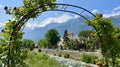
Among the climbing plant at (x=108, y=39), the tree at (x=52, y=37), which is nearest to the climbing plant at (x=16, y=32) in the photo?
the climbing plant at (x=108, y=39)

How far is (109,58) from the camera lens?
10.9 m

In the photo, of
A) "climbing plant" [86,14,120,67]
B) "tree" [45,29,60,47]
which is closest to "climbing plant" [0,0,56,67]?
"climbing plant" [86,14,120,67]

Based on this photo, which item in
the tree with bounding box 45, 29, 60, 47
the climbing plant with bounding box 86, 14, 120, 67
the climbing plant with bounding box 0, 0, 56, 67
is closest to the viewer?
the climbing plant with bounding box 0, 0, 56, 67

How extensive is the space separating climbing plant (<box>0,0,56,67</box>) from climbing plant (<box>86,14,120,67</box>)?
1.73 meters

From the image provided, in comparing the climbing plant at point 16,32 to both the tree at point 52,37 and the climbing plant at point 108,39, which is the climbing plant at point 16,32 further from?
the tree at point 52,37

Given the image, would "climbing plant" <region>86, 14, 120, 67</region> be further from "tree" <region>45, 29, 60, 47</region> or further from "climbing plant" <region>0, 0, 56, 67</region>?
"tree" <region>45, 29, 60, 47</region>

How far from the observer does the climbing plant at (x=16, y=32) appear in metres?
10.1

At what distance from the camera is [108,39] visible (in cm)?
1074

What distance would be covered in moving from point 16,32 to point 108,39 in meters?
2.70

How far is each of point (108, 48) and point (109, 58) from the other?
32cm

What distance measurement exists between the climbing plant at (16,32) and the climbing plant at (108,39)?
1.73 m

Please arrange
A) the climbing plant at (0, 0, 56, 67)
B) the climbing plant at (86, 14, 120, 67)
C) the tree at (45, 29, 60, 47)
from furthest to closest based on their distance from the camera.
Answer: the tree at (45, 29, 60, 47), the climbing plant at (86, 14, 120, 67), the climbing plant at (0, 0, 56, 67)

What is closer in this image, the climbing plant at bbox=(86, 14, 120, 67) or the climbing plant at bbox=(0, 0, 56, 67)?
the climbing plant at bbox=(0, 0, 56, 67)

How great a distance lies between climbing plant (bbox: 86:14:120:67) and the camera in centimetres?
1070
